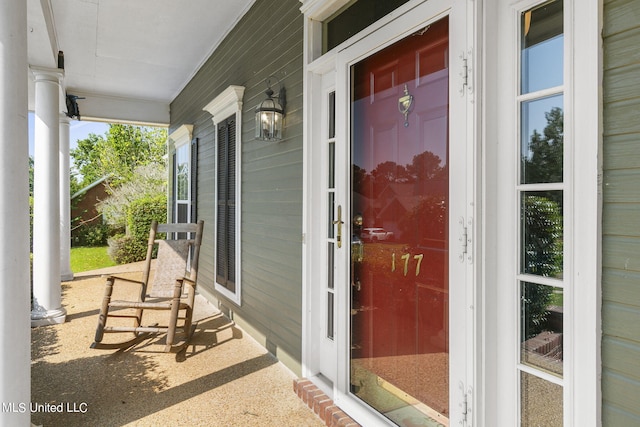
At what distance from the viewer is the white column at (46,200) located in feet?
14.1

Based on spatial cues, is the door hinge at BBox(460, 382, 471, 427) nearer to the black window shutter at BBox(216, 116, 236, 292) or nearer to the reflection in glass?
the reflection in glass

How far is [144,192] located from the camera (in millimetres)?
11875

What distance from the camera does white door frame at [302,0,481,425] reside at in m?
1.50

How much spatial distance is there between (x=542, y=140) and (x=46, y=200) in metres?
4.85

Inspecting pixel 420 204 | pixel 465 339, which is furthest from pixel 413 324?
pixel 420 204

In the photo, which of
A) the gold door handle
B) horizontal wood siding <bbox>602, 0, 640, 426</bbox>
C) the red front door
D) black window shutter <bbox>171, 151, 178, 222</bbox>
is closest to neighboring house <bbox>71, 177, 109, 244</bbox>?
black window shutter <bbox>171, 151, 178, 222</bbox>

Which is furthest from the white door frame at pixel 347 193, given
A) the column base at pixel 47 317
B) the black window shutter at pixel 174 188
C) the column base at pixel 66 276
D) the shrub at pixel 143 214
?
the shrub at pixel 143 214

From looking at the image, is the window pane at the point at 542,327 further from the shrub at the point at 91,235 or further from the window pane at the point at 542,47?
the shrub at the point at 91,235

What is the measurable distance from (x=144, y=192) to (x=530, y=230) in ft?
39.8

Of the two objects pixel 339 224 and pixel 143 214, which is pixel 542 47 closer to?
pixel 339 224

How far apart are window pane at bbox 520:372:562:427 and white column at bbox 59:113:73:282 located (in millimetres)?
7113

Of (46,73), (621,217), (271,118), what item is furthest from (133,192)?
(621,217)

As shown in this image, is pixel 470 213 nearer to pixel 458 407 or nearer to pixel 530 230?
pixel 530 230

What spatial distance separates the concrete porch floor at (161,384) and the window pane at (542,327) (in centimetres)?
136
